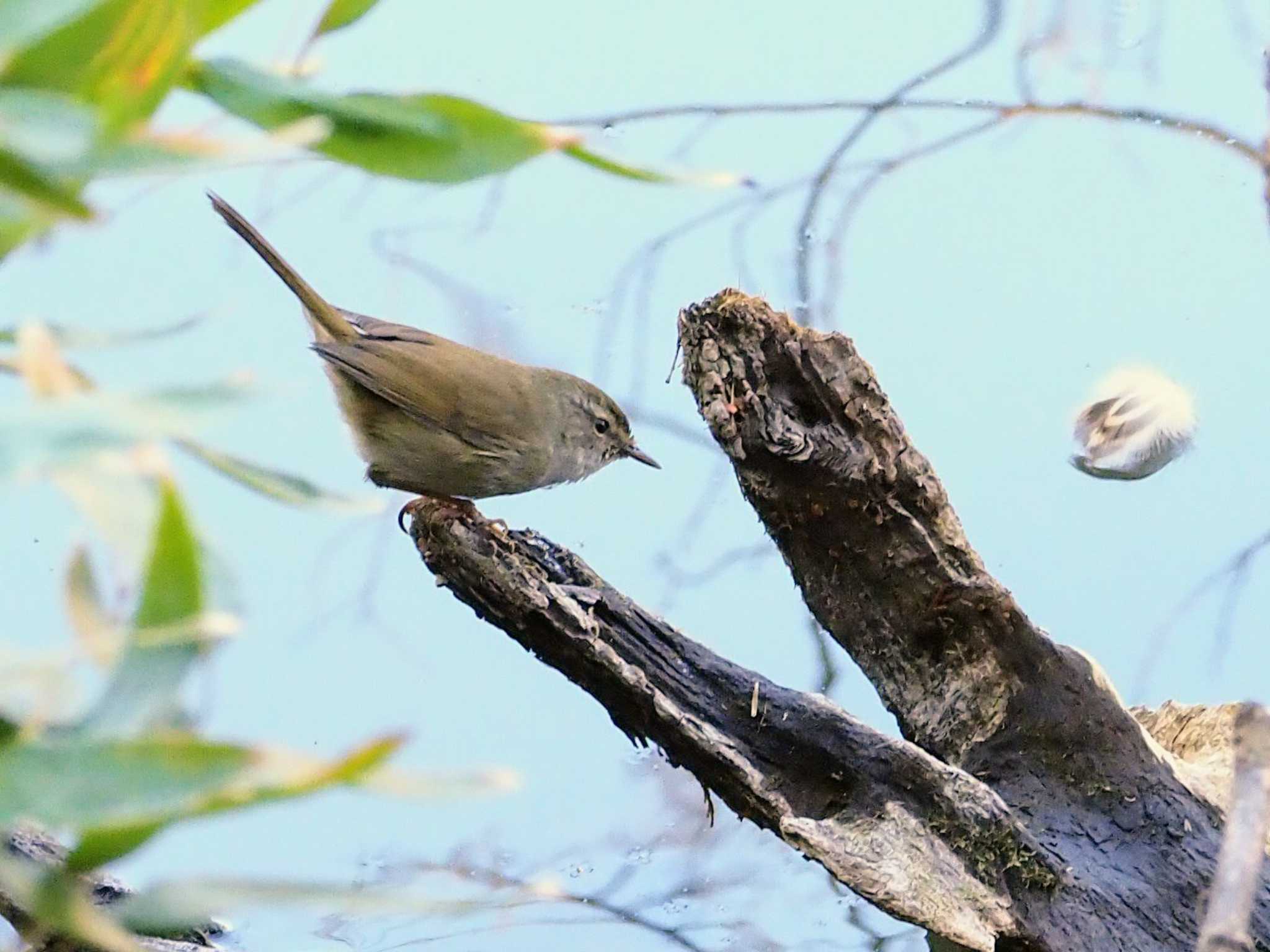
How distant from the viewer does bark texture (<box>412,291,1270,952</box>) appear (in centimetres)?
219

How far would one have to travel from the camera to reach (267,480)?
2.34 ft

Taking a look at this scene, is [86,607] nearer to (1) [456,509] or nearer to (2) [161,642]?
(2) [161,642]

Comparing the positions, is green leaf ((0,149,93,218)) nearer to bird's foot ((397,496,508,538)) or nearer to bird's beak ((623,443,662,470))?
bird's foot ((397,496,508,538))

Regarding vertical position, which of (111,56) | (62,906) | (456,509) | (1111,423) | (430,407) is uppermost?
(1111,423)

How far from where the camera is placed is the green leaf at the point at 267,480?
0.68m

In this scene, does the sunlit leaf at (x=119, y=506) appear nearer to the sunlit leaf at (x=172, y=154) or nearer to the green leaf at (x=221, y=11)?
the sunlit leaf at (x=172, y=154)

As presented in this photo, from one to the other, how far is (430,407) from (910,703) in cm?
111

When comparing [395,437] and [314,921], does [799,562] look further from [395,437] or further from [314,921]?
[314,921]

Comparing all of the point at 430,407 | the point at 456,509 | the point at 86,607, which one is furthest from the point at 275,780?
the point at 430,407

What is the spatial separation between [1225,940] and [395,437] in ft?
7.49

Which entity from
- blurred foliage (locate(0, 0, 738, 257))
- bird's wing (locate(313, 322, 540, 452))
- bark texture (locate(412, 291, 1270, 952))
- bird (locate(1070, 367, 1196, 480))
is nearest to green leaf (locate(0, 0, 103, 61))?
blurred foliage (locate(0, 0, 738, 257))

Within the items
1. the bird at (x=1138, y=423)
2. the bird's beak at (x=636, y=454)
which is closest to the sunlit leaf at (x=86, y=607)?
the bird's beak at (x=636, y=454)

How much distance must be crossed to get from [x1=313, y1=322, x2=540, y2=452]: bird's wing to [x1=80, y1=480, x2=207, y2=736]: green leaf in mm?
2195

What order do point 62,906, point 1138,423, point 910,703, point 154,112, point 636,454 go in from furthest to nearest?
point 1138,423, point 636,454, point 910,703, point 154,112, point 62,906
